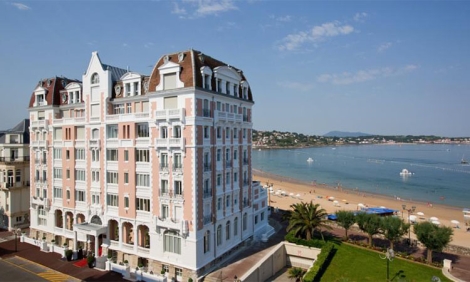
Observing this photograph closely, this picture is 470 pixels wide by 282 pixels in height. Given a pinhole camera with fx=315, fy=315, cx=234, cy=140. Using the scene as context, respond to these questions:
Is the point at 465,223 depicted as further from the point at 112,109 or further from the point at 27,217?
the point at 27,217

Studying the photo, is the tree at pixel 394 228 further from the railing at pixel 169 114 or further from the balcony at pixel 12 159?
the balcony at pixel 12 159

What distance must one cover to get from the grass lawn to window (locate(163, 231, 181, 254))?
51.0 feet

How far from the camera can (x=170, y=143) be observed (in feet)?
107

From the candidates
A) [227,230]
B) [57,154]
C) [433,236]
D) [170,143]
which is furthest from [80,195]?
[433,236]

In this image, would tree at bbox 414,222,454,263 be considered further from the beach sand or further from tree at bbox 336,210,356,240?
the beach sand

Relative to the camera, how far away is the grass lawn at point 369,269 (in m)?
33.2

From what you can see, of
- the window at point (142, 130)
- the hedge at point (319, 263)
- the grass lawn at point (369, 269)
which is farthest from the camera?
the window at point (142, 130)

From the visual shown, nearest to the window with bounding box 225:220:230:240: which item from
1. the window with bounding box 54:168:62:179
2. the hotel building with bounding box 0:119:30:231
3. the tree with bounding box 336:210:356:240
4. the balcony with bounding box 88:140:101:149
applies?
the tree with bounding box 336:210:356:240

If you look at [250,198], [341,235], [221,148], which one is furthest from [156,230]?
[341,235]

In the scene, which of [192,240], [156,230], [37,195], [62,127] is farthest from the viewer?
[37,195]

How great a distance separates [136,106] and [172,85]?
6736mm

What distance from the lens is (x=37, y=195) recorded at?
150ft

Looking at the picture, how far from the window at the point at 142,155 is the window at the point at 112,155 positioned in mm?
3386

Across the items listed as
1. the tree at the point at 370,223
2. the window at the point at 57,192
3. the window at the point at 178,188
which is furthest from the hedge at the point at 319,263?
the window at the point at 57,192
